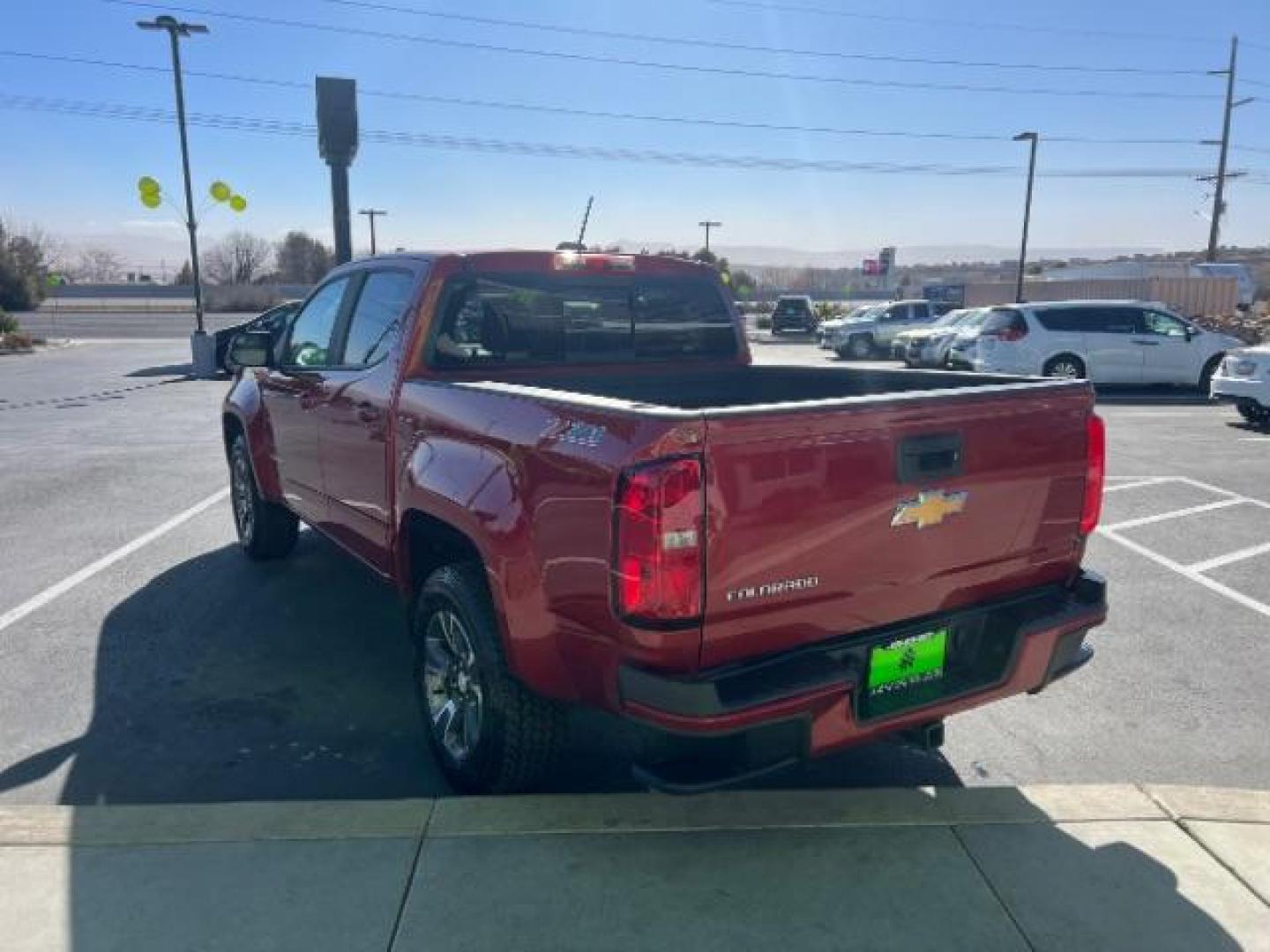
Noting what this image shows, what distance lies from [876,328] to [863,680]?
1064 inches

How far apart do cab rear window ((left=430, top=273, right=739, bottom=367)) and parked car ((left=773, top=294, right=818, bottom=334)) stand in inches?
1403

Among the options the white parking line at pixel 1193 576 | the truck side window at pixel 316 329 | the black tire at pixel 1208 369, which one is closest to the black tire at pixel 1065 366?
the black tire at pixel 1208 369

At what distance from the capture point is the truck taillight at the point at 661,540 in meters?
2.53

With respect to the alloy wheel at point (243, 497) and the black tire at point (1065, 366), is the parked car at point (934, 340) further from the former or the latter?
the alloy wheel at point (243, 497)

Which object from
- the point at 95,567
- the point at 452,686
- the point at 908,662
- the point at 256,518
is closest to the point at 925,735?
the point at 908,662

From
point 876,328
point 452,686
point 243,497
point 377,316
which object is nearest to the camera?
point 452,686

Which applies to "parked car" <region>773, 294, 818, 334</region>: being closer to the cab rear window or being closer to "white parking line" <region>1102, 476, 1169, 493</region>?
"white parking line" <region>1102, 476, 1169, 493</region>

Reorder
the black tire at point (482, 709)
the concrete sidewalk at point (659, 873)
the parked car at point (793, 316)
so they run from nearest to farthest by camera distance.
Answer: the concrete sidewalk at point (659, 873), the black tire at point (482, 709), the parked car at point (793, 316)

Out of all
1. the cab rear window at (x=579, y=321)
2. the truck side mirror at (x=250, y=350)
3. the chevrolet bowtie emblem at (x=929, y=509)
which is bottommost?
the chevrolet bowtie emblem at (x=929, y=509)

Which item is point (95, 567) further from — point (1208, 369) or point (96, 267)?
point (96, 267)

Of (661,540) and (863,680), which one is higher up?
(661,540)

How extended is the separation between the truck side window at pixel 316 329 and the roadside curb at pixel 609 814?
7.70 feet

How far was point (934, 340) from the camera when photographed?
2206 cm

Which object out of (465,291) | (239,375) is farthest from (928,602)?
(239,375)
